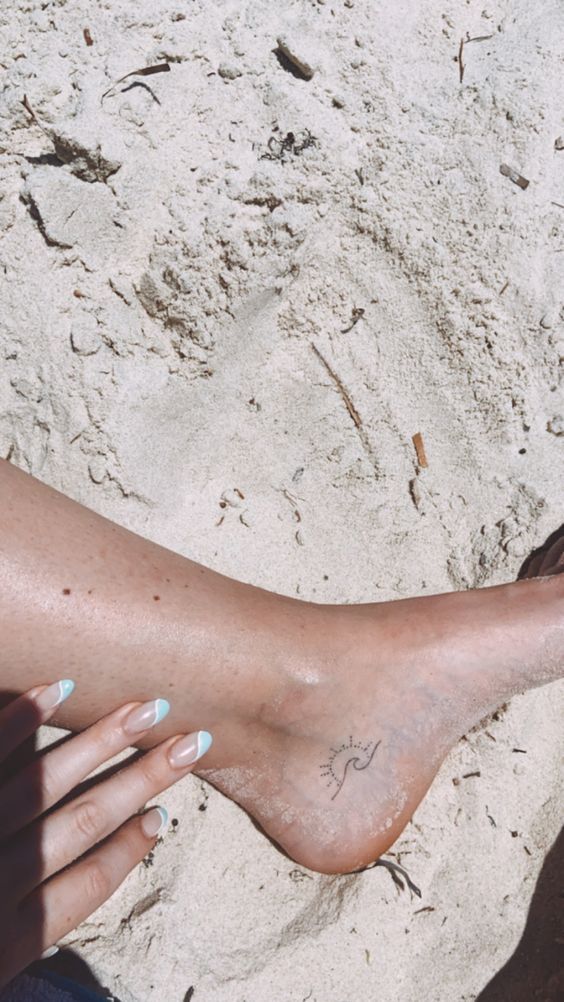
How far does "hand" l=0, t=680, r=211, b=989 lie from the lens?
1.27 m

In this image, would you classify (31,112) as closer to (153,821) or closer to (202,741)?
(202,741)

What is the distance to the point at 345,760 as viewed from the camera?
1481 mm

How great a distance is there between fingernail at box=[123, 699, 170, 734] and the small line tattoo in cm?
39

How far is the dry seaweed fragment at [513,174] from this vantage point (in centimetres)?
142

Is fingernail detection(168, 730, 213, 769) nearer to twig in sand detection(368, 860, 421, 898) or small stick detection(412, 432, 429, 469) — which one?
twig in sand detection(368, 860, 421, 898)

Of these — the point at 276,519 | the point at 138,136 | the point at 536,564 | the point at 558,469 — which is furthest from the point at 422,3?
the point at 536,564

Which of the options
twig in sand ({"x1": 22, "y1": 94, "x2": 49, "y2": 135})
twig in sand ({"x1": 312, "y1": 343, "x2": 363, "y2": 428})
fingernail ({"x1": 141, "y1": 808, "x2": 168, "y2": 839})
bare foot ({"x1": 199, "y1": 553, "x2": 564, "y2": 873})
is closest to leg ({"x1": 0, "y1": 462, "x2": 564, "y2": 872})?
bare foot ({"x1": 199, "y1": 553, "x2": 564, "y2": 873})

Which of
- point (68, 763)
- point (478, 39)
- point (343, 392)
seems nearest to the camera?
point (68, 763)

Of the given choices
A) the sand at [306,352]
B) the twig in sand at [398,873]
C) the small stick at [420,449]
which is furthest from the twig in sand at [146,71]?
the twig in sand at [398,873]

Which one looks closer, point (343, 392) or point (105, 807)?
point (105, 807)

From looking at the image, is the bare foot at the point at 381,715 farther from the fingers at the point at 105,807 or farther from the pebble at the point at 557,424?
the pebble at the point at 557,424

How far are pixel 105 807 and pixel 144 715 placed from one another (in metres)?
0.24

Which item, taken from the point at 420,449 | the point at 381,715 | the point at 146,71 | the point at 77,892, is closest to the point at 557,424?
the point at 420,449

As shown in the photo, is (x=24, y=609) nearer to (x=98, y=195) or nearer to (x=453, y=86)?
(x=98, y=195)
